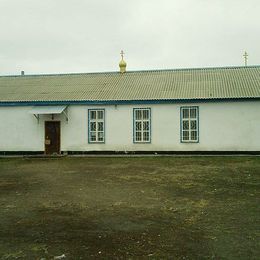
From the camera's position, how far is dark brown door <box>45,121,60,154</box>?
23562 millimetres

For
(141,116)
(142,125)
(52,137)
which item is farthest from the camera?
(52,137)

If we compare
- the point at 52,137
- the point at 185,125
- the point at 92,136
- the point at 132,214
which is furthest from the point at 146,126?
the point at 132,214

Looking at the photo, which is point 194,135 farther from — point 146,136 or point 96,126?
point 96,126

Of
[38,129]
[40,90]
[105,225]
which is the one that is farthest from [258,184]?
[40,90]

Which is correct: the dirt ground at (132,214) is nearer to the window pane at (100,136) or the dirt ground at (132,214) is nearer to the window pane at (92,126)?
the window pane at (100,136)

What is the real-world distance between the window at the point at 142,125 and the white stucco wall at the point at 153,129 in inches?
9.7

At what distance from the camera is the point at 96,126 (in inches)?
912

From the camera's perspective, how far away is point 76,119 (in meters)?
23.4

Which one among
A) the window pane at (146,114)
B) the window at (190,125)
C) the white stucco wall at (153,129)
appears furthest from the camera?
the window pane at (146,114)

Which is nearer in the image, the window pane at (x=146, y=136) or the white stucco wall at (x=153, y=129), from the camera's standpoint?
the white stucco wall at (x=153, y=129)

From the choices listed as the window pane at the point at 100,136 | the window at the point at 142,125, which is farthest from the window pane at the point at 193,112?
the window pane at the point at 100,136

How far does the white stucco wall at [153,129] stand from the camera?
70.7 ft

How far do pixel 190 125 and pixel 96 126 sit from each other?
5652 mm

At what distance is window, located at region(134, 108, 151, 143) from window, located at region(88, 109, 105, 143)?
6.68ft
